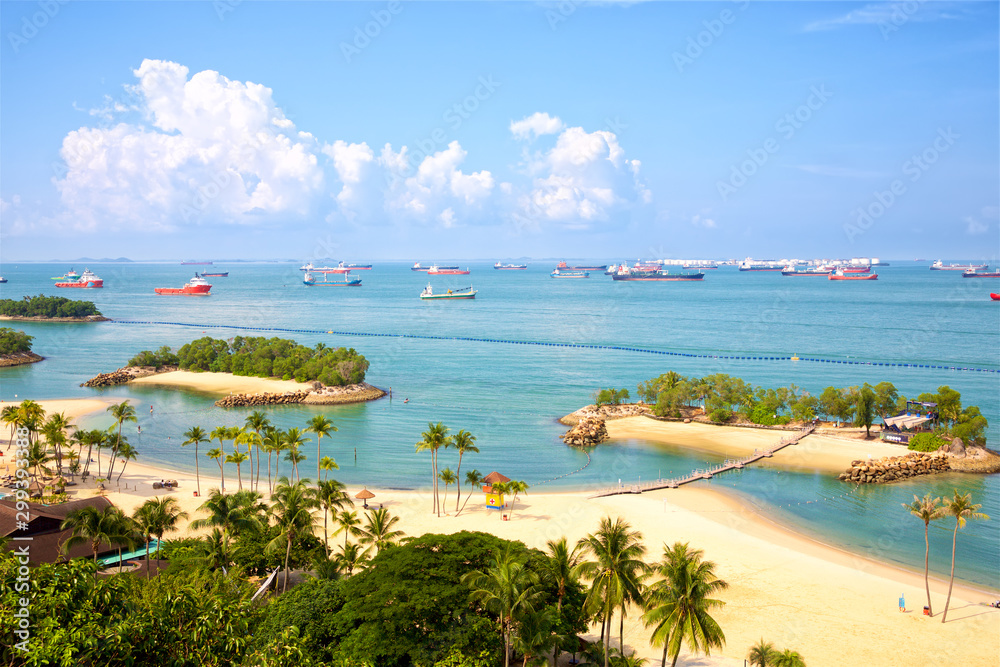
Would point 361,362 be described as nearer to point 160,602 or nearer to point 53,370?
point 53,370

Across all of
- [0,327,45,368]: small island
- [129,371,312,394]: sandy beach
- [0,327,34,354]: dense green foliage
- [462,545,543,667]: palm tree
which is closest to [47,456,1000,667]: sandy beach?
[462,545,543,667]: palm tree

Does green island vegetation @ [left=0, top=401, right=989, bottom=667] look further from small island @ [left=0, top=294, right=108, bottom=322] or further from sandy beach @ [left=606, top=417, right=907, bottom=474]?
small island @ [left=0, top=294, right=108, bottom=322]

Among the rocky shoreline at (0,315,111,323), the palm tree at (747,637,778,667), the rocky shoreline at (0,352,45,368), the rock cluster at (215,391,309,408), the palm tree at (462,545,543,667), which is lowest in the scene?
the rock cluster at (215,391,309,408)

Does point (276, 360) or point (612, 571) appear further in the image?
point (276, 360)

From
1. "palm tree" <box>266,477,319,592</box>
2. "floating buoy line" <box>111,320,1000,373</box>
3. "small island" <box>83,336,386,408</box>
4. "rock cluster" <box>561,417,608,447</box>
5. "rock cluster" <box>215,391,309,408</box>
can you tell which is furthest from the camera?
"floating buoy line" <box>111,320,1000,373</box>

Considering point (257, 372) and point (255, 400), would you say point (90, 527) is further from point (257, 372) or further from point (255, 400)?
point (257, 372)

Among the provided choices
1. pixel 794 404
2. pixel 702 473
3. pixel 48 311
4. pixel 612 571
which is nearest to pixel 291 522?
pixel 612 571
